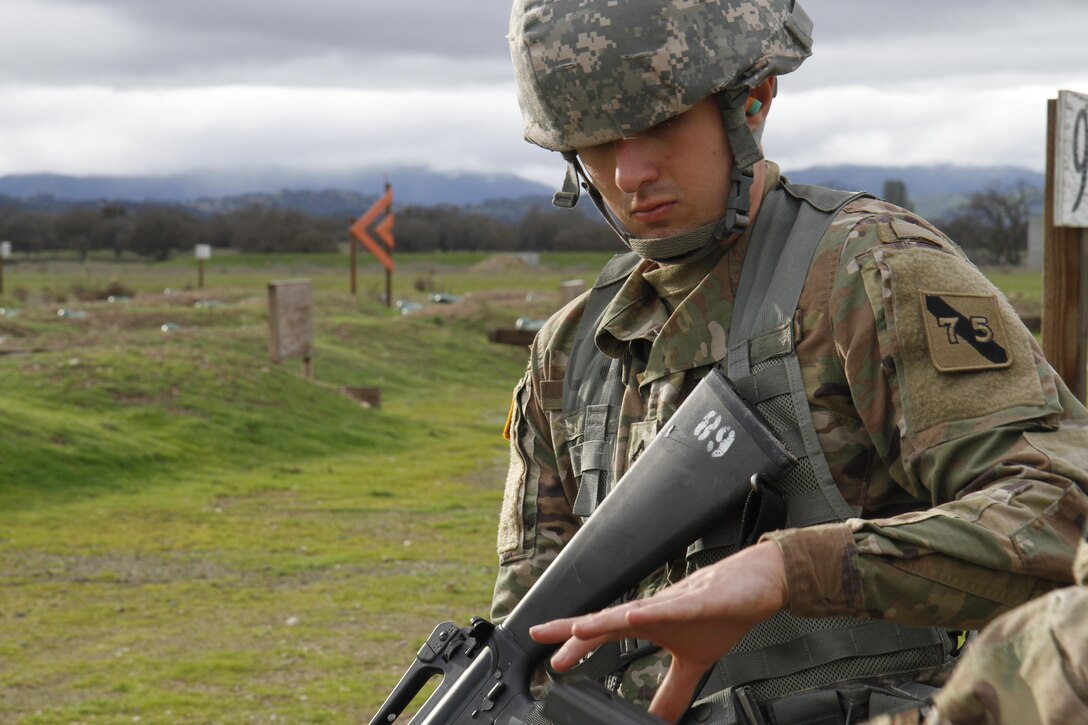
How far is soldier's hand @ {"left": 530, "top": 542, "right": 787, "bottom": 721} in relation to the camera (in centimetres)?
176

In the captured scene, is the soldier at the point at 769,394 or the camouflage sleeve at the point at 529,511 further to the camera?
the camouflage sleeve at the point at 529,511

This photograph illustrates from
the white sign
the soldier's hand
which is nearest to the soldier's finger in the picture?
the soldier's hand

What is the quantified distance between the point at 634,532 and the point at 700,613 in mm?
480

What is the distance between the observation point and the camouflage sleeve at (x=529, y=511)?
269cm

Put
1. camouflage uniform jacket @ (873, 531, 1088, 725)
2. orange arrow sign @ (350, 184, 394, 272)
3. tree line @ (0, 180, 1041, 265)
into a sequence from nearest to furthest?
1. camouflage uniform jacket @ (873, 531, 1088, 725)
2. orange arrow sign @ (350, 184, 394, 272)
3. tree line @ (0, 180, 1041, 265)

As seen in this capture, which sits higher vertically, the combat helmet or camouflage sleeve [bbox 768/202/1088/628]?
the combat helmet

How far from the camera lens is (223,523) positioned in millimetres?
10438

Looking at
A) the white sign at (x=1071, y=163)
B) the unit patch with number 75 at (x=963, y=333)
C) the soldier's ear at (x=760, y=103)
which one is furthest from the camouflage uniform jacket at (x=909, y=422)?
the white sign at (x=1071, y=163)

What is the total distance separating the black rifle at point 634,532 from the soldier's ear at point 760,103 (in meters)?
0.46

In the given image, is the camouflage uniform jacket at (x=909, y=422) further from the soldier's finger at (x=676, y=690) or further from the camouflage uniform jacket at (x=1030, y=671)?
the camouflage uniform jacket at (x=1030, y=671)

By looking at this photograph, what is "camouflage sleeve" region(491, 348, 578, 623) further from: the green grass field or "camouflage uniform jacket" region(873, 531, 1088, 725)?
the green grass field

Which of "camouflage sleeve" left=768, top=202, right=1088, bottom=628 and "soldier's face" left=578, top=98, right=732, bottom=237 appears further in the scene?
"soldier's face" left=578, top=98, right=732, bottom=237

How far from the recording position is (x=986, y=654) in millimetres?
1193

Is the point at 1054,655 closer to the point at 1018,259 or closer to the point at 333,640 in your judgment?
the point at 333,640
